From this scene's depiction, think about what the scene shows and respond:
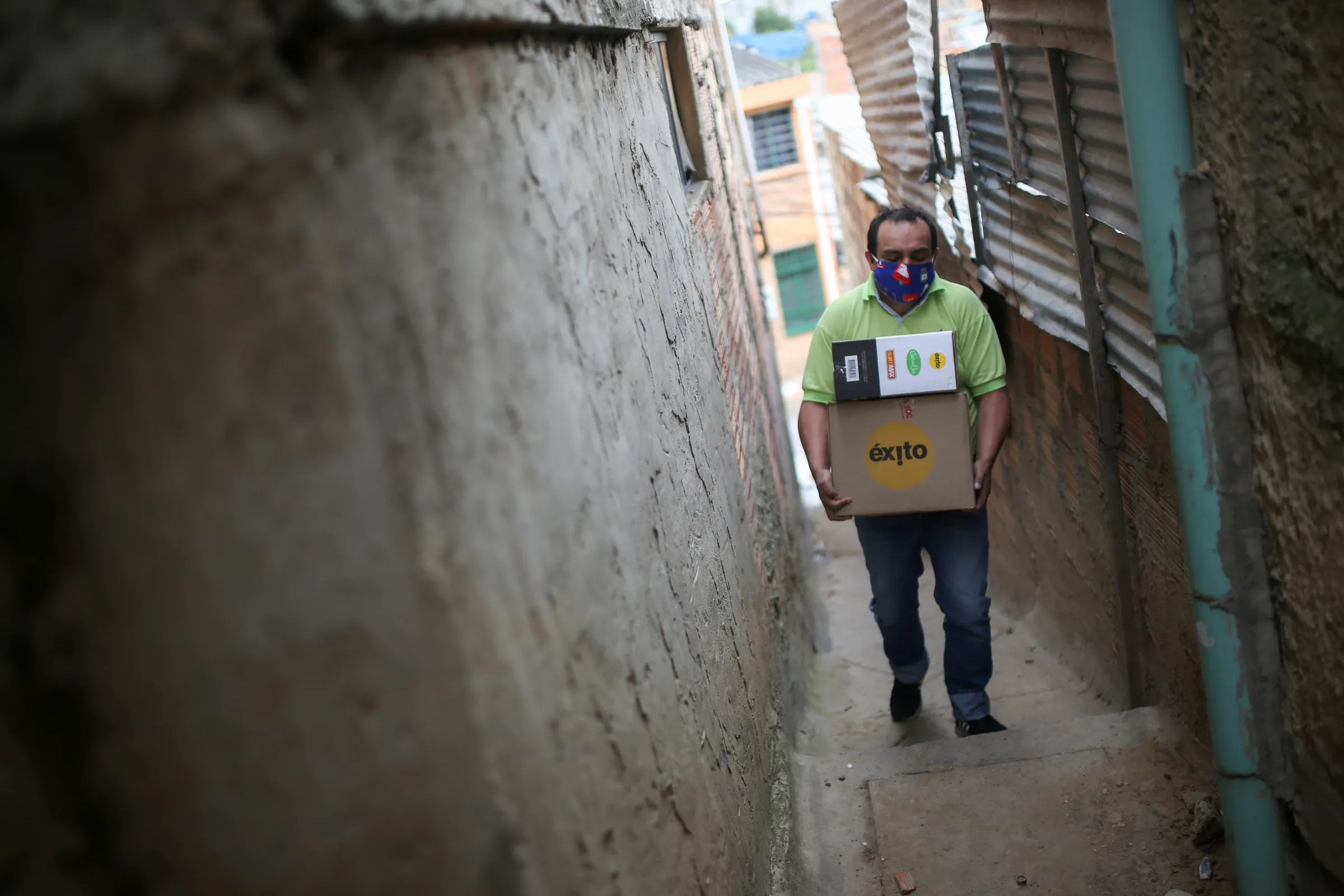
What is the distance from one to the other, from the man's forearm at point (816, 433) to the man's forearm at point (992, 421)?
1.51ft

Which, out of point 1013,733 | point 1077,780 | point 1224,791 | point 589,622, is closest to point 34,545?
point 589,622

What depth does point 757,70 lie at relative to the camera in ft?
73.3

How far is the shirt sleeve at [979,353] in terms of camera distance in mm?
3307


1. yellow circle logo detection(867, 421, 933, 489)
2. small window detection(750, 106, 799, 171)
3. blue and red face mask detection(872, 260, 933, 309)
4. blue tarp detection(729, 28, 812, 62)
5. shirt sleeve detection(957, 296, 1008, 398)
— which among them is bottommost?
yellow circle logo detection(867, 421, 933, 489)

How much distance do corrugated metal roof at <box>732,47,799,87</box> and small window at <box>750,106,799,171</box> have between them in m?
0.64

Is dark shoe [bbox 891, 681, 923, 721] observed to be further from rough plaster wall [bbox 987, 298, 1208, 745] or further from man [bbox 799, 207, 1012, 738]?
rough plaster wall [bbox 987, 298, 1208, 745]

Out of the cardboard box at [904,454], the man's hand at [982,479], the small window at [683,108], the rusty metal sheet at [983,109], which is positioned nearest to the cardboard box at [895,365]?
the cardboard box at [904,454]

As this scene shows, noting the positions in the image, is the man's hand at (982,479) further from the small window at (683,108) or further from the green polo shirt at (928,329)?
the small window at (683,108)

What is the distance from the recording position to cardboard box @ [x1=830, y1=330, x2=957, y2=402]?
3.25 m

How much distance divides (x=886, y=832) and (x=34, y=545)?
2494 mm

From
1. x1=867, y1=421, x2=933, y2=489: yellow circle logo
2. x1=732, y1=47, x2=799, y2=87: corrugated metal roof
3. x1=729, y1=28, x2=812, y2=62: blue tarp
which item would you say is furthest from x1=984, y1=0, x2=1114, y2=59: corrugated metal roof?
x1=729, y1=28, x2=812, y2=62: blue tarp

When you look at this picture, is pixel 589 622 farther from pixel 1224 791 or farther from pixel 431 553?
pixel 1224 791

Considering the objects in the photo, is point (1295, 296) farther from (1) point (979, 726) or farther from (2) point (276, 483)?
(1) point (979, 726)

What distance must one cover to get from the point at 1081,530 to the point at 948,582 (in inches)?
35.2
